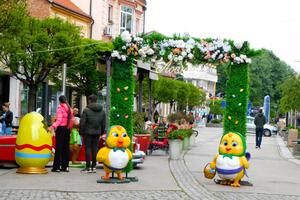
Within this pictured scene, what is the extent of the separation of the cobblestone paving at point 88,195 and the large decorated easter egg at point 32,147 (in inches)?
120

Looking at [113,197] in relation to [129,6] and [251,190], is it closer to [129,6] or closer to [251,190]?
[251,190]

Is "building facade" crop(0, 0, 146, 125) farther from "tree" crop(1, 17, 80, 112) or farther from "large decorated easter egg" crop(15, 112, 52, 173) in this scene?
"large decorated easter egg" crop(15, 112, 52, 173)

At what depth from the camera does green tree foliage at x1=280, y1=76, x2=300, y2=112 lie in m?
38.9

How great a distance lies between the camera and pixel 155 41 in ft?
48.3

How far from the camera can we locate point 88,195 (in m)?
10.8

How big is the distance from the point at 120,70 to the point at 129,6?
40.7 meters

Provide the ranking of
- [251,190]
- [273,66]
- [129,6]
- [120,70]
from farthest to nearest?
[273,66]
[129,6]
[120,70]
[251,190]

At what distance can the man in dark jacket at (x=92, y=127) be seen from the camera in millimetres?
14398

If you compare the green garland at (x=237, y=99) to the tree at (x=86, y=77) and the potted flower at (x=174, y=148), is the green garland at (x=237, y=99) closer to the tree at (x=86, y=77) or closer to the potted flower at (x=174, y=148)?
the potted flower at (x=174, y=148)

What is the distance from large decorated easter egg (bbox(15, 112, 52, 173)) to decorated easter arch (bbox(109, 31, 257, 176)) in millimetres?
1556

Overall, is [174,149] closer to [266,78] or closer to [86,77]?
[86,77]

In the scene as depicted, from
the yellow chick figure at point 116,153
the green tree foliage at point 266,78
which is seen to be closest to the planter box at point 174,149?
the yellow chick figure at point 116,153

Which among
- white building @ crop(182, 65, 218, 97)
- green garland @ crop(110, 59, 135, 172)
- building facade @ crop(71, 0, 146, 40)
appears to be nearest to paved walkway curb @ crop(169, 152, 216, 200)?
green garland @ crop(110, 59, 135, 172)

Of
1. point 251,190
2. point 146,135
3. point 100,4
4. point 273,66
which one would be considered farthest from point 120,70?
point 273,66
